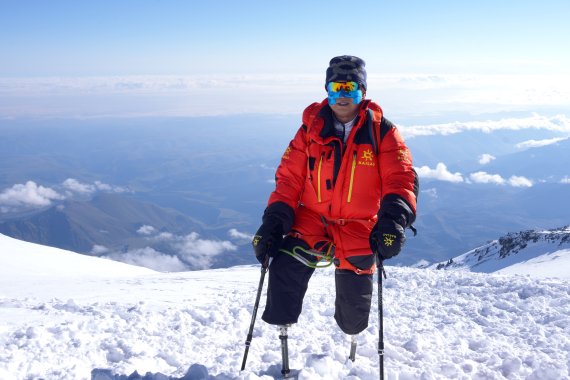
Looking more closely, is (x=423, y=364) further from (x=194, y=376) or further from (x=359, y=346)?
(x=194, y=376)

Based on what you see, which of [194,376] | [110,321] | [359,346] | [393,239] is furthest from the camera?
[110,321]

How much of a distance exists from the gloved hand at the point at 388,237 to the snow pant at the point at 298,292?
585 mm

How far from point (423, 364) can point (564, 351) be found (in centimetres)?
220

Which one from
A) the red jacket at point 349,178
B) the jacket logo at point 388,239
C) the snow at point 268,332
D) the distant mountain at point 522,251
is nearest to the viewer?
the jacket logo at point 388,239

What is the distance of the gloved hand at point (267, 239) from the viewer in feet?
16.5

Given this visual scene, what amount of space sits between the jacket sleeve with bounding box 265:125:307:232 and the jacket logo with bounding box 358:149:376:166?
0.70 meters

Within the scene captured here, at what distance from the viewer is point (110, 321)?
23.1ft

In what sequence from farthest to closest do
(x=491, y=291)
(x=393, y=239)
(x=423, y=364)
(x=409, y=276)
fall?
(x=409, y=276) → (x=491, y=291) → (x=423, y=364) → (x=393, y=239)

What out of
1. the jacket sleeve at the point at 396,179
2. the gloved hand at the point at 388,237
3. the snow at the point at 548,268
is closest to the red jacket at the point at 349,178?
the jacket sleeve at the point at 396,179

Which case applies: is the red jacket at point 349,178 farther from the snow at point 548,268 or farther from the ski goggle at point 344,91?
the snow at point 548,268

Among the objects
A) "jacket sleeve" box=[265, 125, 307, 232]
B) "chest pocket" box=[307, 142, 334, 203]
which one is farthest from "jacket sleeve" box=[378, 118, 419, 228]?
"jacket sleeve" box=[265, 125, 307, 232]

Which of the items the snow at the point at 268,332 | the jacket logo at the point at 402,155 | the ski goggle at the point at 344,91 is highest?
the ski goggle at the point at 344,91

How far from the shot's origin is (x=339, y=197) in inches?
204

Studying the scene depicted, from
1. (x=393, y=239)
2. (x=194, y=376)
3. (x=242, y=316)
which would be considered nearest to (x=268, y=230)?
(x=393, y=239)
